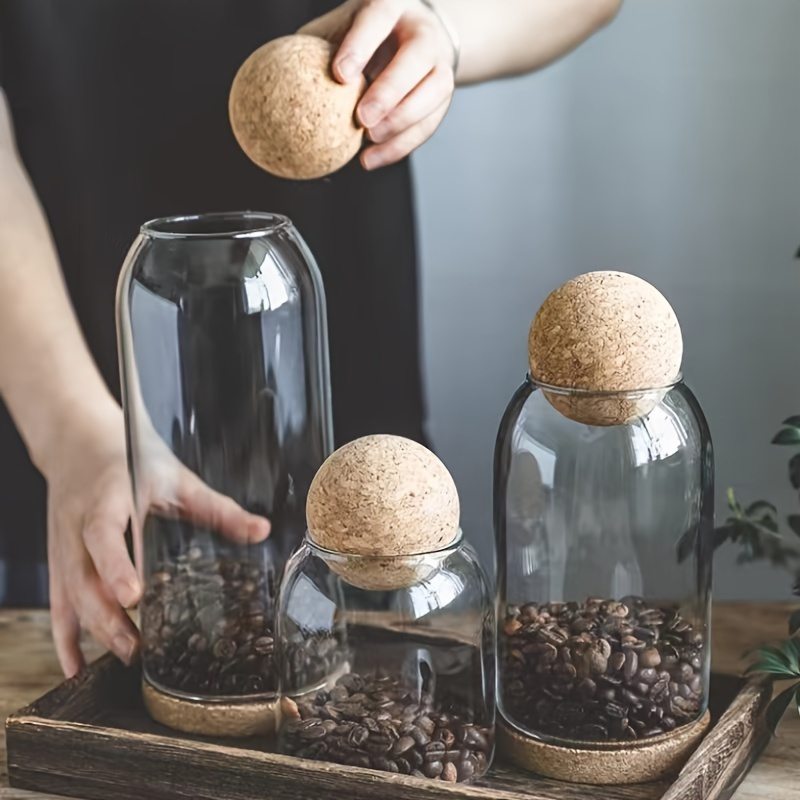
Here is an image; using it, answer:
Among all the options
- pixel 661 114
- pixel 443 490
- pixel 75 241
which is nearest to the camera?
pixel 443 490

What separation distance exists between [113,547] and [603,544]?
15.6 inches

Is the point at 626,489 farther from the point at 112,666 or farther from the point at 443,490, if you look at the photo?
the point at 112,666

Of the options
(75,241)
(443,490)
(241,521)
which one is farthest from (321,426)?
(75,241)

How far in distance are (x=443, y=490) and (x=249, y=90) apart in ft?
0.99

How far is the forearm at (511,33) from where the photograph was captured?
109 cm

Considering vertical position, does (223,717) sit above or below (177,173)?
below

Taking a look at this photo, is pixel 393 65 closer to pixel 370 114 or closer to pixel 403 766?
pixel 370 114

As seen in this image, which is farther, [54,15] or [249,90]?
[54,15]

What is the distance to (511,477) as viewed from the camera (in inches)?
34.6

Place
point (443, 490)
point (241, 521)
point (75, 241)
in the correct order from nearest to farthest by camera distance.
Answer: 1. point (443, 490)
2. point (241, 521)
3. point (75, 241)

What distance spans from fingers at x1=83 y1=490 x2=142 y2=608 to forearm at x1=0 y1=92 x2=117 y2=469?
15 cm

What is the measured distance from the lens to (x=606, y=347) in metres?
0.76

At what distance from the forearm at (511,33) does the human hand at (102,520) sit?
1.40ft

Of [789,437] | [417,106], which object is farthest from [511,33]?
[789,437]
